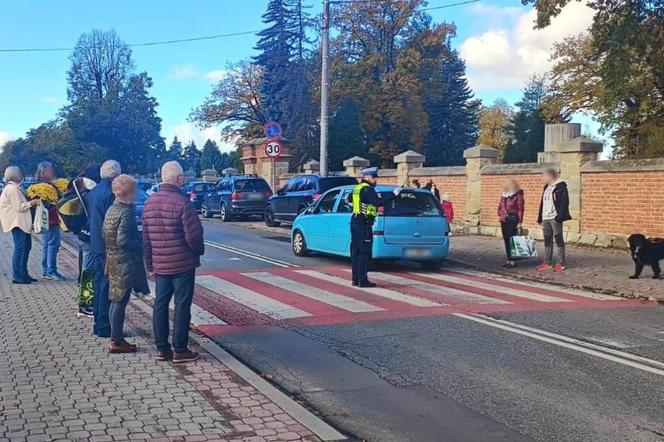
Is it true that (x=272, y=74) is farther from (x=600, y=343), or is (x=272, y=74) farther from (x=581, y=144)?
(x=600, y=343)

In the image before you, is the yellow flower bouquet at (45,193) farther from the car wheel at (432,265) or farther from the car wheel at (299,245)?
the car wheel at (432,265)

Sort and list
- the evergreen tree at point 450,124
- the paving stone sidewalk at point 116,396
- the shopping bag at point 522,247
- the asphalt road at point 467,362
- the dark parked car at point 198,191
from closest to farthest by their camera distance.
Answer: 1. the paving stone sidewalk at point 116,396
2. the asphalt road at point 467,362
3. the shopping bag at point 522,247
4. the dark parked car at point 198,191
5. the evergreen tree at point 450,124

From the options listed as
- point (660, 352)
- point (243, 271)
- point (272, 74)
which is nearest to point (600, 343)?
point (660, 352)

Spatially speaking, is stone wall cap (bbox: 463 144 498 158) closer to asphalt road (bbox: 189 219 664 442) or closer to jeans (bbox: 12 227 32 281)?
asphalt road (bbox: 189 219 664 442)

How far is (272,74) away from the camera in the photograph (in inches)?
2032

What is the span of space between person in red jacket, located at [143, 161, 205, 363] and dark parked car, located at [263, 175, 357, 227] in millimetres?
15527

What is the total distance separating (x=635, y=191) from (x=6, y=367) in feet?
44.2

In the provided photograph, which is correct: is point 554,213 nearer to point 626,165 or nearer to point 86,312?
point 626,165

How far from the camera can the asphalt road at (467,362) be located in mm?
5250

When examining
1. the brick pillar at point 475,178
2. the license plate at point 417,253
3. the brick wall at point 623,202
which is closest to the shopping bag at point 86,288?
the license plate at point 417,253

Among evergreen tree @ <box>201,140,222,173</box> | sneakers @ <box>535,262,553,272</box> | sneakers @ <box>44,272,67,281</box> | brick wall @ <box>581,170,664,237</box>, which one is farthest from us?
evergreen tree @ <box>201,140,222,173</box>

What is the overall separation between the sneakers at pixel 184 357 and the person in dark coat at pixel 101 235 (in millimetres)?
1276

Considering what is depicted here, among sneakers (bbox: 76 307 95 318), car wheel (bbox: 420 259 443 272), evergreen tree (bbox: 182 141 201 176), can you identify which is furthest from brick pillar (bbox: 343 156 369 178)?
evergreen tree (bbox: 182 141 201 176)

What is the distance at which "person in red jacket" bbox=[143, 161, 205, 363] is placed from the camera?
6.48 meters
